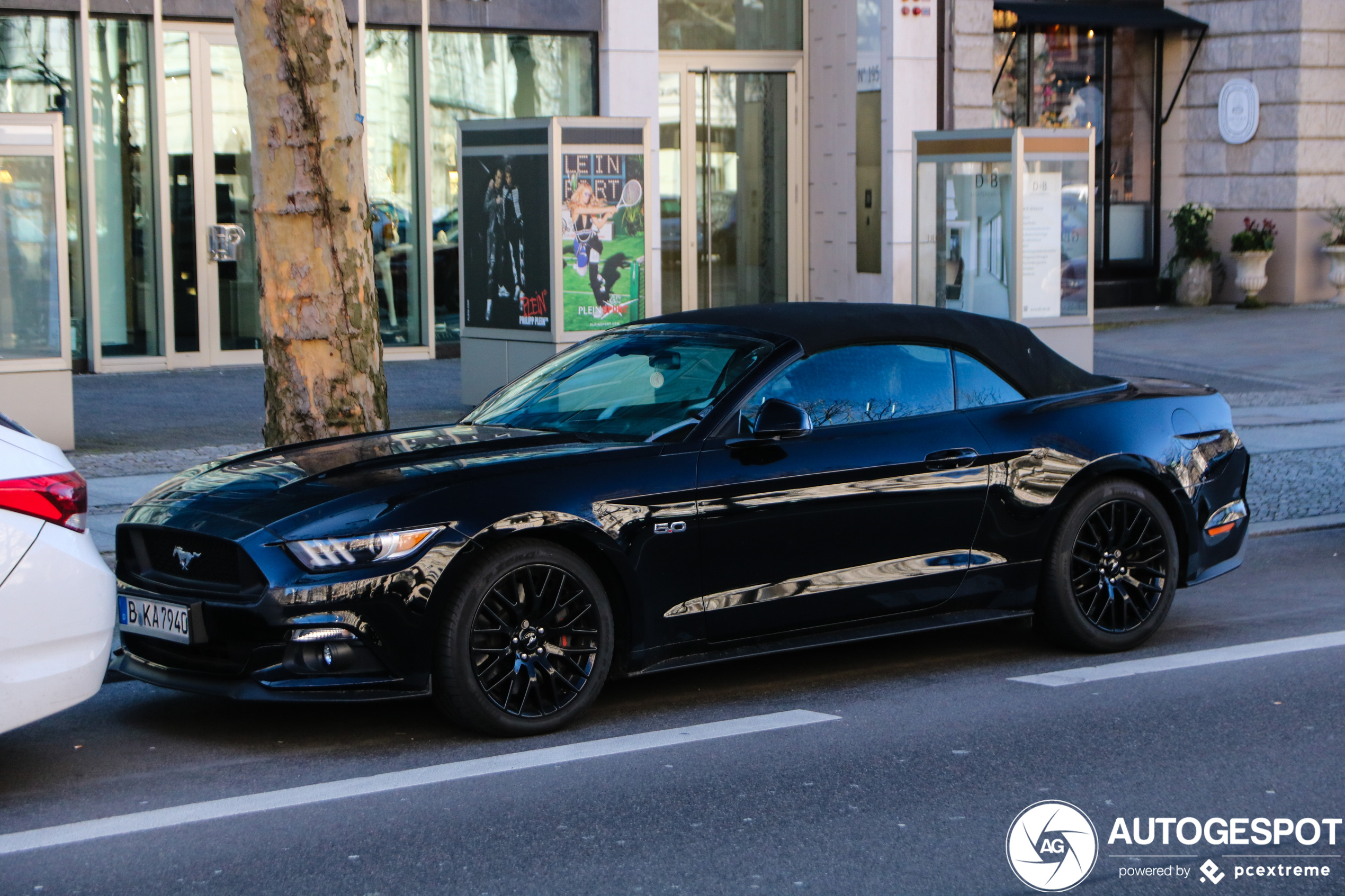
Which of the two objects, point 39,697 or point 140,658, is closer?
point 39,697

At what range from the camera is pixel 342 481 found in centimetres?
574

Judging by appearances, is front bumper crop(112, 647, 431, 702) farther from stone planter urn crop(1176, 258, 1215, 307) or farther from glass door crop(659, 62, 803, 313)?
stone planter urn crop(1176, 258, 1215, 307)

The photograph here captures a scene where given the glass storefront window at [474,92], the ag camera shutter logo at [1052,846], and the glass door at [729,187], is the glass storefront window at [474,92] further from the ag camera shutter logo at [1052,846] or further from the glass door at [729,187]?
the ag camera shutter logo at [1052,846]

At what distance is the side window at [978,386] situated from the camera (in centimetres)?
680

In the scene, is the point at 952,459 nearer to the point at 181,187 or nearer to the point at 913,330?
the point at 913,330

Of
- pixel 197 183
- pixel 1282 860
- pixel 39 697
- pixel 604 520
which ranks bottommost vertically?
pixel 1282 860

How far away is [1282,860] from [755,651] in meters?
2.09

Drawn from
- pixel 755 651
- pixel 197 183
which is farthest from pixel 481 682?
pixel 197 183

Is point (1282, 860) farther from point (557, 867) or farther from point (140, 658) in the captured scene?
point (140, 658)

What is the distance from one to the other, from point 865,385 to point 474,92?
42.0 feet

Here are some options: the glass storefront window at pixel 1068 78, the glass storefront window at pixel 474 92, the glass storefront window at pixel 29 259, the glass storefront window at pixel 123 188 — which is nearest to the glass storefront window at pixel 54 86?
the glass storefront window at pixel 123 188

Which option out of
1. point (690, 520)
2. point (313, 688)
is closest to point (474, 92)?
point (690, 520)

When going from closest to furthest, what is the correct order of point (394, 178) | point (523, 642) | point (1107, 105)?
point (523, 642)
point (394, 178)
point (1107, 105)

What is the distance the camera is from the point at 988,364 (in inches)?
272
